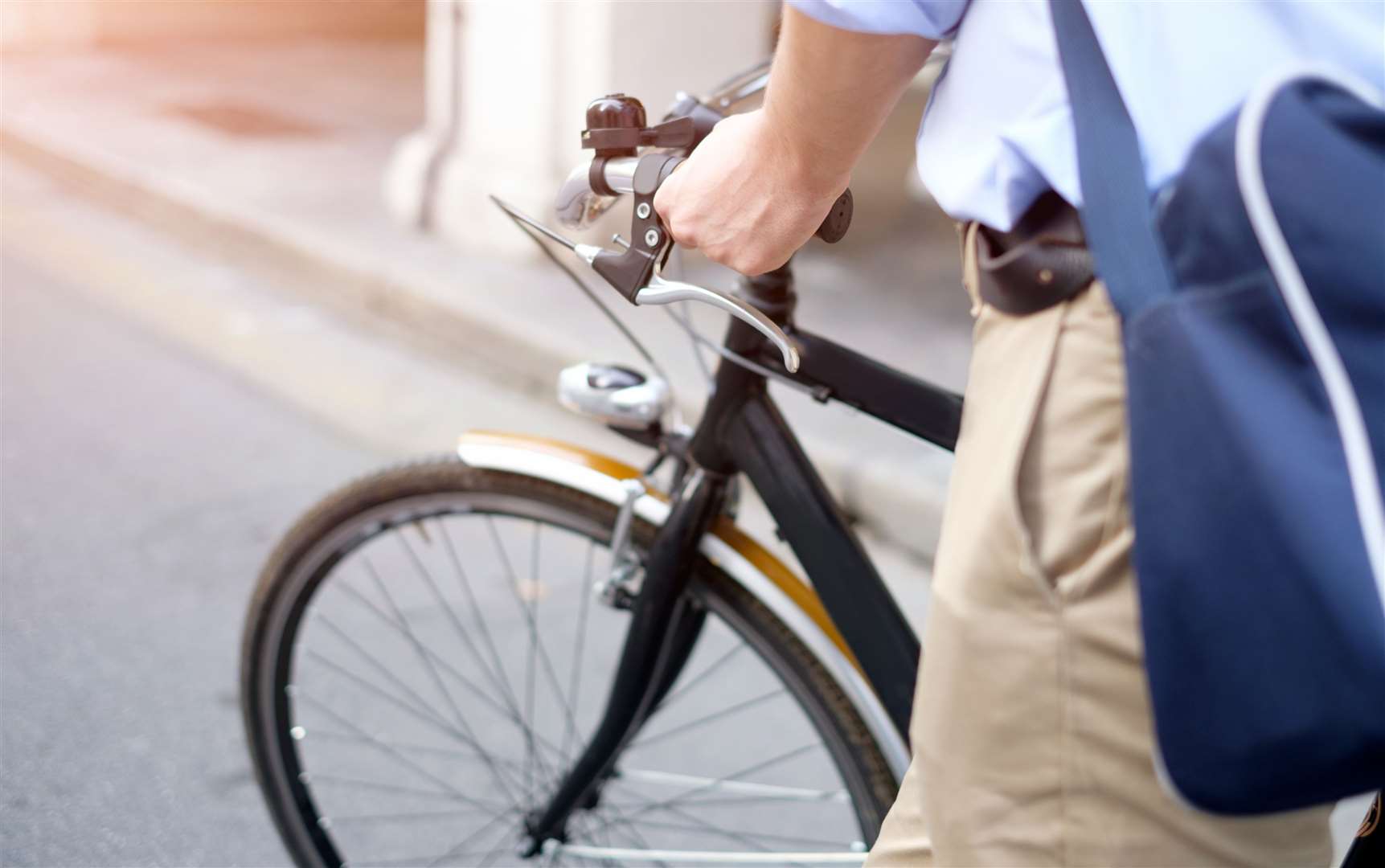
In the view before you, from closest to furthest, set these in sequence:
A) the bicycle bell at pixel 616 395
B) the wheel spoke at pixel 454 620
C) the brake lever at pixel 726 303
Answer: the brake lever at pixel 726 303
the bicycle bell at pixel 616 395
the wheel spoke at pixel 454 620

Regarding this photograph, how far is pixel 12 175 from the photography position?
6.45 metres

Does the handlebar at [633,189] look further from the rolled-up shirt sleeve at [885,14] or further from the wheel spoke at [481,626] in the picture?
the wheel spoke at [481,626]

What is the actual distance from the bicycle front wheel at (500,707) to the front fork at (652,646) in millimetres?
41

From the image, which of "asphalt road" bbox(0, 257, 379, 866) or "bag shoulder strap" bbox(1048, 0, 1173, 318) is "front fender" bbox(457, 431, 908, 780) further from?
"asphalt road" bbox(0, 257, 379, 866)

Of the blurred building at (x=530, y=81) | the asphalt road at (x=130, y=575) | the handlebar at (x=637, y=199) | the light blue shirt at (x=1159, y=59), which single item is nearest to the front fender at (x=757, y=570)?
the handlebar at (x=637, y=199)

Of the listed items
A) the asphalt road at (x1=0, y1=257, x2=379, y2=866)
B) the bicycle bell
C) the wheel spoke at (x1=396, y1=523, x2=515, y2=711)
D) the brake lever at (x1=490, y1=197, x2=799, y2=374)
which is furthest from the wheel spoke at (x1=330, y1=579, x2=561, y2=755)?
the brake lever at (x1=490, y1=197, x2=799, y2=374)

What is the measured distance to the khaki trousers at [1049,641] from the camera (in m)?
0.91

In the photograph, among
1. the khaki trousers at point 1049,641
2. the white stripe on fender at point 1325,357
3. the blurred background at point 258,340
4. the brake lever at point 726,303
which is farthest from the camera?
the blurred background at point 258,340

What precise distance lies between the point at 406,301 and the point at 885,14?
4018 millimetres

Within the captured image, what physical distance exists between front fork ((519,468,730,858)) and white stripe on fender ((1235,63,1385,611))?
82cm

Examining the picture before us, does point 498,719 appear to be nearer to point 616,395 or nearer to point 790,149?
point 616,395

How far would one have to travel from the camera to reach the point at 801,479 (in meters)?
1.50

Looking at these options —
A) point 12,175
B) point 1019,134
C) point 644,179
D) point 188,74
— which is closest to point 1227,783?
point 1019,134

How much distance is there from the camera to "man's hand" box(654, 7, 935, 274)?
0.99 metres
